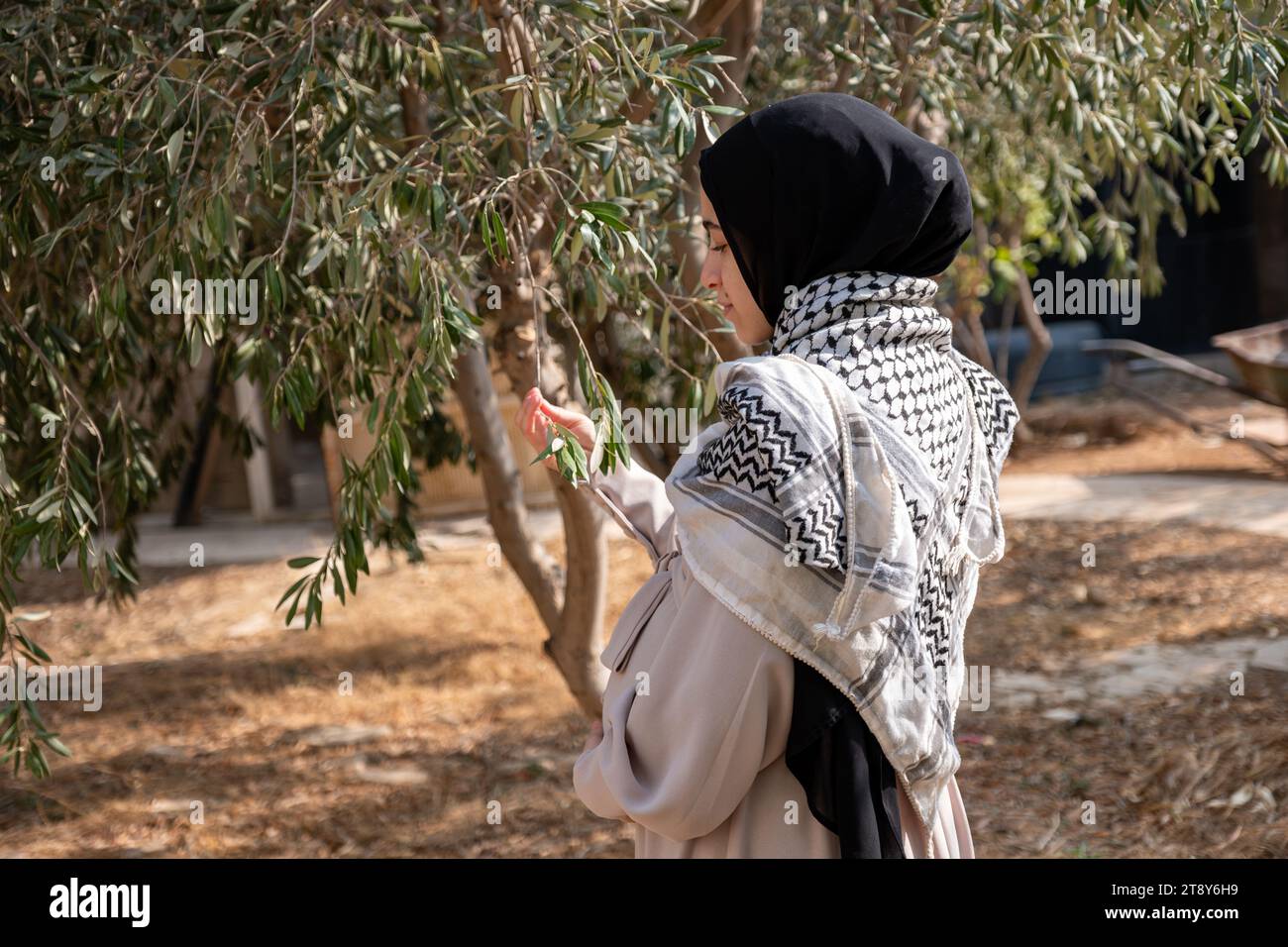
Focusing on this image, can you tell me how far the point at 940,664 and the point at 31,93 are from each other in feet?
7.73

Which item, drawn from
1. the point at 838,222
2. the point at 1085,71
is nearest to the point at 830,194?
the point at 838,222

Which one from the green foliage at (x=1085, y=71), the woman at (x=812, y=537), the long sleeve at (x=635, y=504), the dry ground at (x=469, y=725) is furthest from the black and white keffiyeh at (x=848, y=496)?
the dry ground at (x=469, y=725)

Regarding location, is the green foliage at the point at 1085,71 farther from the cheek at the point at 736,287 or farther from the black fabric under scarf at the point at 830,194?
the cheek at the point at 736,287

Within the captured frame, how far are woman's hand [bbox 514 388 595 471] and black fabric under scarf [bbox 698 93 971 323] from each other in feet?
1.57

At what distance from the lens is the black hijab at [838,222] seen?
176cm

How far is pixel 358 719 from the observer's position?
20.7ft

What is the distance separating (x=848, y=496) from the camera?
170cm

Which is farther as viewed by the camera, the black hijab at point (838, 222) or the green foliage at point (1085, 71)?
the green foliage at point (1085, 71)

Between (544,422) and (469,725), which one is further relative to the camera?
(469,725)

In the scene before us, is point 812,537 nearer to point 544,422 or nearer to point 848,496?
point 848,496

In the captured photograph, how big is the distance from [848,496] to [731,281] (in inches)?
16.9

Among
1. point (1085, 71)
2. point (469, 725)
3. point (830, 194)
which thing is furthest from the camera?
point (469, 725)

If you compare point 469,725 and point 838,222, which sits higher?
point 838,222

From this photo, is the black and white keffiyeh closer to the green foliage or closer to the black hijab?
the black hijab
